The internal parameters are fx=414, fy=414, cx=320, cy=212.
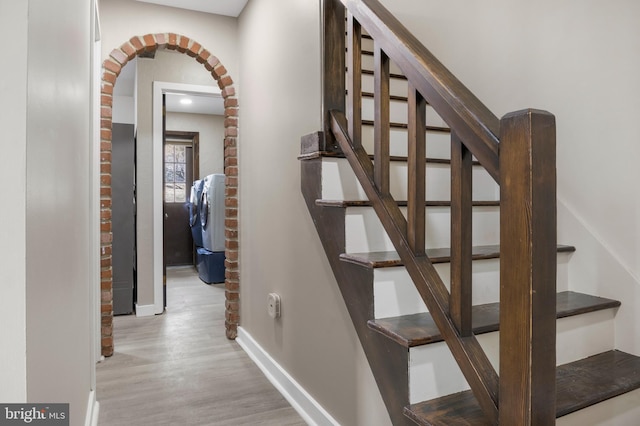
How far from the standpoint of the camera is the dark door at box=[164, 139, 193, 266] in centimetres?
722

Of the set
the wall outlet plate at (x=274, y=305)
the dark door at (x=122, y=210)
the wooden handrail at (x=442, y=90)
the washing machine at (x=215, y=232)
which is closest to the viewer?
the wooden handrail at (x=442, y=90)

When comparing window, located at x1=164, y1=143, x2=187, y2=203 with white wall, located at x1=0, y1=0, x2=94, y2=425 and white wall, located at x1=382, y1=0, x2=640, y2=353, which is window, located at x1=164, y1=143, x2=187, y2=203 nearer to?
white wall, located at x1=382, y1=0, x2=640, y2=353

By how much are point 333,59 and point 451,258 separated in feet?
3.78

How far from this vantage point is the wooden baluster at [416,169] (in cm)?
118

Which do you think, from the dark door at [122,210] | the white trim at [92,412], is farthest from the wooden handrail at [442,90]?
the dark door at [122,210]

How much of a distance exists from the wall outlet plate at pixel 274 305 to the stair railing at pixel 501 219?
1366 millimetres

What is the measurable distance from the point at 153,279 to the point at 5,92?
3.87 metres

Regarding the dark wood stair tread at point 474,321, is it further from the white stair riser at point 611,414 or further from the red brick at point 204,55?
the red brick at point 204,55

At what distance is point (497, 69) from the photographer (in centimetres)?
200

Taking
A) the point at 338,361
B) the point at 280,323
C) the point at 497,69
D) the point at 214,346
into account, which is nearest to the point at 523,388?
the point at 338,361

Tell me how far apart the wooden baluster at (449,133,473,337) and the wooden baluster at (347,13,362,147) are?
64 cm

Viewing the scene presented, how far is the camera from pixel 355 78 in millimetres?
1609

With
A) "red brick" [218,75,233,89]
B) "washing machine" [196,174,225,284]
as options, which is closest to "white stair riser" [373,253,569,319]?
"red brick" [218,75,233,89]

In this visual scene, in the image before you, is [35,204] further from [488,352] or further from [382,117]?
[488,352]
